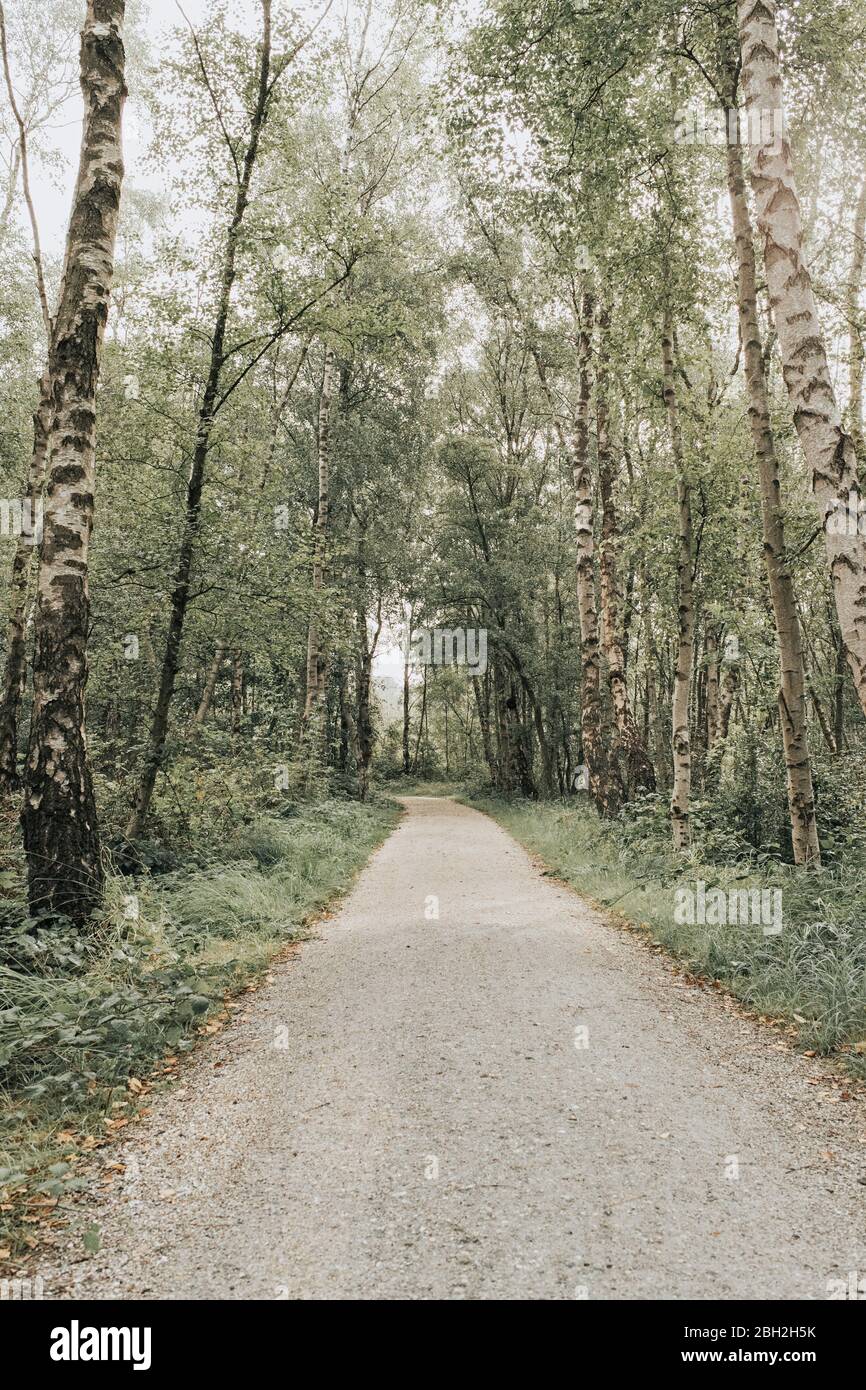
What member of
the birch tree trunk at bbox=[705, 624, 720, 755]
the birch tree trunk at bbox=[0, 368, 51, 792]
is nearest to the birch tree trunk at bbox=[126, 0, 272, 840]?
the birch tree trunk at bbox=[0, 368, 51, 792]

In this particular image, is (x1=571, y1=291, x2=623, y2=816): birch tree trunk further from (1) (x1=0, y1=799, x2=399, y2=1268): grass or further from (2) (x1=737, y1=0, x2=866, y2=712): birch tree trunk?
(2) (x1=737, y1=0, x2=866, y2=712): birch tree trunk

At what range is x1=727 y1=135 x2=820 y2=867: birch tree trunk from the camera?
755cm

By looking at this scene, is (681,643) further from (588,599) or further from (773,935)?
(773,935)

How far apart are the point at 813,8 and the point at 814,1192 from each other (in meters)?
10.3

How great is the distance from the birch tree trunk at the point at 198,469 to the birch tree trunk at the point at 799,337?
6269 millimetres

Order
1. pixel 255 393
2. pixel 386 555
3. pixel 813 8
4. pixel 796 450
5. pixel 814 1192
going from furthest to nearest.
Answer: pixel 386 555
pixel 796 450
pixel 255 393
pixel 813 8
pixel 814 1192

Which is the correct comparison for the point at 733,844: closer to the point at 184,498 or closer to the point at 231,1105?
the point at 231,1105

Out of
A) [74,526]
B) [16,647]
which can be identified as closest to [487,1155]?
[74,526]

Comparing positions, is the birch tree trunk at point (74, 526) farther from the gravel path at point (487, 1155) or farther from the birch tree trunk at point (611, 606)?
the birch tree trunk at point (611, 606)

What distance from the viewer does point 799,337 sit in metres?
5.13

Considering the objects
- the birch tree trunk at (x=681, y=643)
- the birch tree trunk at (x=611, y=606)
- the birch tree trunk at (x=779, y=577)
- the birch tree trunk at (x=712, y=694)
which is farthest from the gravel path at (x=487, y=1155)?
the birch tree trunk at (x=712, y=694)

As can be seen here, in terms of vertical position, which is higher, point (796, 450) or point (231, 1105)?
point (796, 450)
